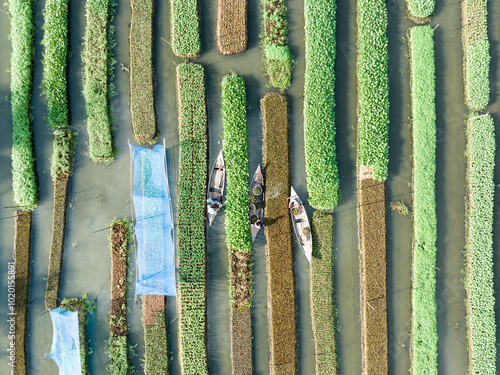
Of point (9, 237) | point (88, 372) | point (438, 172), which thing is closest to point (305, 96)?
point (438, 172)

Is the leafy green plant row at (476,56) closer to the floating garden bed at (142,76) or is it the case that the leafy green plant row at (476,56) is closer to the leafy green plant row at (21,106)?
the floating garden bed at (142,76)

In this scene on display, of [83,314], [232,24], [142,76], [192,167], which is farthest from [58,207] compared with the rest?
[232,24]

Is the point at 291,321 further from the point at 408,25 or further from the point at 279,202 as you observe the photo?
the point at 408,25

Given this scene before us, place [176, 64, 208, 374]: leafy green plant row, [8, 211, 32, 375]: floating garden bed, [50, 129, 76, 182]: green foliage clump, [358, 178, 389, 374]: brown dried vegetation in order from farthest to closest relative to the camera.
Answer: [358, 178, 389, 374]: brown dried vegetation → [176, 64, 208, 374]: leafy green plant row → [50, 129, 76, 182]: green foliage clump → [8, 211, 32, 375]: floating garden bed

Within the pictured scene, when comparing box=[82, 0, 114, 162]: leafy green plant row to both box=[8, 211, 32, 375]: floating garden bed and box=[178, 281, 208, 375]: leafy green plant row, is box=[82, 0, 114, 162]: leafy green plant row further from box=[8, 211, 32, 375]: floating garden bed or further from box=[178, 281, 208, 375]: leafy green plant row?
box=[178, 281, 208, 375]: leafy green plant row

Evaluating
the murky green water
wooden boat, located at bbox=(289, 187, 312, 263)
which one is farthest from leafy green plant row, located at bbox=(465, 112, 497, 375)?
wooden boat, located at bbox=(289, 187, 312, 263)
